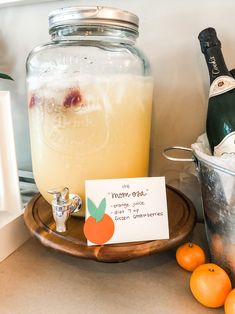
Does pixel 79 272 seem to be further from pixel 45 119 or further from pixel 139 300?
pixel 45 119

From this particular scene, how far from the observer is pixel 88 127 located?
19.0 inches

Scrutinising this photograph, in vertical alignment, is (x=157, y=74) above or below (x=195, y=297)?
above

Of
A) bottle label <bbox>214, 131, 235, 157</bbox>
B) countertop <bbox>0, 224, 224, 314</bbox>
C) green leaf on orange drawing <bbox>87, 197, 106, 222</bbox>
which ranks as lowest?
countertop <bbox>0, 224, 224, 314</bbox>

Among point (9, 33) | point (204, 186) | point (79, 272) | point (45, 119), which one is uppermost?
point (9, 33)

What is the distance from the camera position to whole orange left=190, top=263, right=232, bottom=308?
0.42m

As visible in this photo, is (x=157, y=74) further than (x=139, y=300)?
Yes

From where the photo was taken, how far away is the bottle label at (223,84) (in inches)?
22.4

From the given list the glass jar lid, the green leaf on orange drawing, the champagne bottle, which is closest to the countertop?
the green leaf on orange drawing

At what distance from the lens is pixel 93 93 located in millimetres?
468

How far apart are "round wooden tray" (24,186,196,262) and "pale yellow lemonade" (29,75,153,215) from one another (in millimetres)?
62

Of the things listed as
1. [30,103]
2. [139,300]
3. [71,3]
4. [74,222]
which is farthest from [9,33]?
[139,300]

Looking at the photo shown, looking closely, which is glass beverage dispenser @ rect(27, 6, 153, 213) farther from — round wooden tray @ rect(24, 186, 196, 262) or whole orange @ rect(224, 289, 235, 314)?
whole orange @ rect(224, 289, 235, 314)

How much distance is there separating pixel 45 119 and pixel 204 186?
0.30 m

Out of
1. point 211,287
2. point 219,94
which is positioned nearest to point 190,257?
point 211,287
